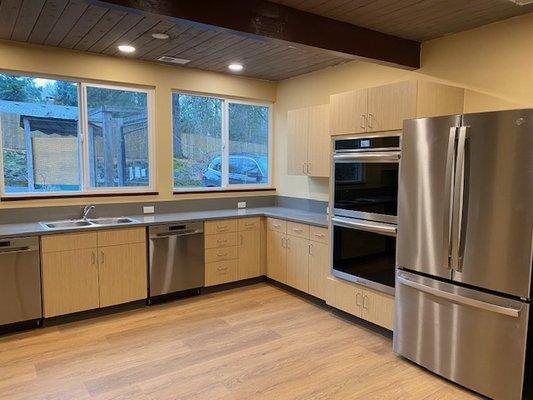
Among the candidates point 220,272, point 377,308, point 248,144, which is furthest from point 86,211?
point 377,308

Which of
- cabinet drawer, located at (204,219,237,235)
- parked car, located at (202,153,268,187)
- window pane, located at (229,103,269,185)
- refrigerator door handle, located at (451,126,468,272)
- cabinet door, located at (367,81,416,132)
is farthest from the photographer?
window pane, located at (229,103,269,185)

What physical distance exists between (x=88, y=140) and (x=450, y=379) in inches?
156

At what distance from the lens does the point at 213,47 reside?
146 inches

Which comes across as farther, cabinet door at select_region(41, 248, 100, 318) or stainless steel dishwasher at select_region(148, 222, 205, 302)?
stainless steel dishwasher at select_region(148, 222, 205, 302)

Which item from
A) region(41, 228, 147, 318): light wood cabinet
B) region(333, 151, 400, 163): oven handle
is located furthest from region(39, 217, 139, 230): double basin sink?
region(333, 151, 400, 163): oven handle

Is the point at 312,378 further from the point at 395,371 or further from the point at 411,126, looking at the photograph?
the point at 411,126

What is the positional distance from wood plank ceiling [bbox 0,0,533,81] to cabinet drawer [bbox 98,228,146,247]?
1.78 meters

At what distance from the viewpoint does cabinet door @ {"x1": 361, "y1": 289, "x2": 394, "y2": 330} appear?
321 centimetres

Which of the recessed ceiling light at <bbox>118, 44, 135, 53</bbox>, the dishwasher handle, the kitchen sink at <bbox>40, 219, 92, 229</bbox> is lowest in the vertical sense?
the dishwasher handle

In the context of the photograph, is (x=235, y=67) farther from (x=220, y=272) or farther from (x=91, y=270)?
(x=91, y=270)

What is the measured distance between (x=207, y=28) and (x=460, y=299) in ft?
8.03

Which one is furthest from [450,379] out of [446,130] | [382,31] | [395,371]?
[382,31]

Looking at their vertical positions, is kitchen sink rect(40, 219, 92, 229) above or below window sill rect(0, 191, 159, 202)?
below

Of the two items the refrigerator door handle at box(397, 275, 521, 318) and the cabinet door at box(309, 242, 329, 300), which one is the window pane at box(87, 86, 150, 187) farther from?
the refrigerator door handle at box(397, 275, 521, 318)
